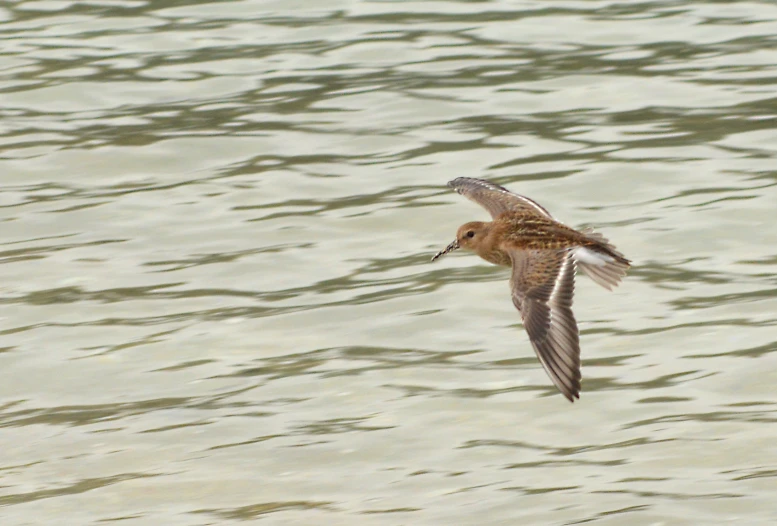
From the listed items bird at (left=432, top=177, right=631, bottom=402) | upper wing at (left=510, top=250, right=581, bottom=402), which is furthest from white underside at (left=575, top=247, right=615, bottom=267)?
upper wing at (left=510, top=250, right=581, bottom=402)

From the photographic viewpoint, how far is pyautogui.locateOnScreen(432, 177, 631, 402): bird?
7320mm

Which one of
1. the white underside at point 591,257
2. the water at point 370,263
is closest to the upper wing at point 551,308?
the white underside at point 591,257

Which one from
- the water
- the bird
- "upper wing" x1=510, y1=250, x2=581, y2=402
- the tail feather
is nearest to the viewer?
"upper wing" x1=510, y1=250, x2=581, y2=402

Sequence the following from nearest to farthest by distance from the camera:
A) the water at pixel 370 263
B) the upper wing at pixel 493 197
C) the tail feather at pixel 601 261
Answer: the water at pixel 370 263 → the tail feather at pixel 601 261 → the upper wing at pixel 493 197

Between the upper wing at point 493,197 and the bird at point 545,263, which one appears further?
the upper wing at point 493,197

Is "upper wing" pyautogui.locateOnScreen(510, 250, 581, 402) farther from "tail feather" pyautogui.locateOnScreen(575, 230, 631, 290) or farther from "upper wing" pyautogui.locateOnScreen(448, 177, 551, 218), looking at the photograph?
"upper wing" pyautogui.locateOnScreen(448, 177, 551, 218)

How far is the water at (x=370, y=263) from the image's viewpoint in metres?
7.70

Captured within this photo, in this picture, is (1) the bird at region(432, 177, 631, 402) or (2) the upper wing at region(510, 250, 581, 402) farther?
(1) the bird at region(432, 177, 631, 402)

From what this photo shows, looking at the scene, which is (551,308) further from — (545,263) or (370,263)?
(370,263)

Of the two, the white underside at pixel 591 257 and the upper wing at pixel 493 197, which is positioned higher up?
the upper wing at pixel 493 197

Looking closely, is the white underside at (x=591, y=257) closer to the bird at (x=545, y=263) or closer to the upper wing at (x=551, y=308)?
the bird at (x=545, y=263)

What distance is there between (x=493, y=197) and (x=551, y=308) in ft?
6.96

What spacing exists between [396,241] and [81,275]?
222 centimetres

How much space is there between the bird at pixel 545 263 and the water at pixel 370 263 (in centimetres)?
63
